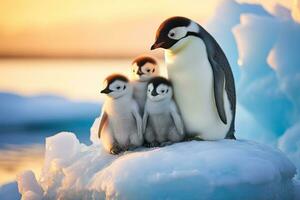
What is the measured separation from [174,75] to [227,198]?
0.40m

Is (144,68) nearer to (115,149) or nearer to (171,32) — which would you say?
(171,32)

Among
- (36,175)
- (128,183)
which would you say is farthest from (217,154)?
(36,175)

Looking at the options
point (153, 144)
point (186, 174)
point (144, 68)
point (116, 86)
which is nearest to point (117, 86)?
point (116, 86)

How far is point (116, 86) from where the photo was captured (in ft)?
6.33

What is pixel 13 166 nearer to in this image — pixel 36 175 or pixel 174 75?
pixel 36 175

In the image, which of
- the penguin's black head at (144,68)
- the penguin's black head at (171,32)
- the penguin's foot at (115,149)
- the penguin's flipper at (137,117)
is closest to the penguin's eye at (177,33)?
the penguin's black head at (171,32)

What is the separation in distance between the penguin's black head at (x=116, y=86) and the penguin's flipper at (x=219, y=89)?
10.5 inches

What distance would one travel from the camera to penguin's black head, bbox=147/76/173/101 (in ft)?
6.24

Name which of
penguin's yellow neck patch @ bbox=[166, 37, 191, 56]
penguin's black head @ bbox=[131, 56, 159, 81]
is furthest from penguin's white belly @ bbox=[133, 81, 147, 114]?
penguin's yellow neck patch @ bbox=[166, 37, 191, 56]

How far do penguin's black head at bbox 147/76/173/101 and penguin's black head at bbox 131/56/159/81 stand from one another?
0.06 meters

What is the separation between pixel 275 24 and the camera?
2.51m

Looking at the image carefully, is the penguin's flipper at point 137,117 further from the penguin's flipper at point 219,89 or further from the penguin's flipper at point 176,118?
the penguin's flipper at point 219,89

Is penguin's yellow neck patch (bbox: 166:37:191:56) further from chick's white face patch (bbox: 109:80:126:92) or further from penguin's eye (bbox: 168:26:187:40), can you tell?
chick's white face patch (bbox: 109:80:126:92)

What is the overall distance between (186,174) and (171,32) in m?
0.41
